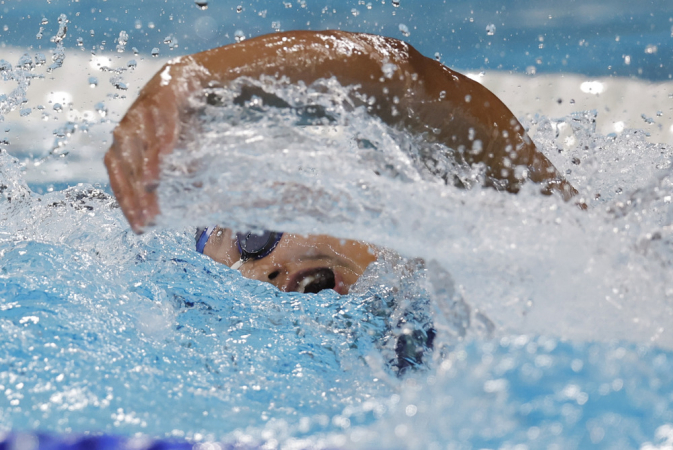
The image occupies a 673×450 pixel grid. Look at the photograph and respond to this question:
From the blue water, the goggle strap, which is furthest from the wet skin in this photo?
the blue water

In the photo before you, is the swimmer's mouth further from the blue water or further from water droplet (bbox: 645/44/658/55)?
water droplet (bbox: 645/44/658/55)

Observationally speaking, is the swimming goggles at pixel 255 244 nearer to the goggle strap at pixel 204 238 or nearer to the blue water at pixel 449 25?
the goggle strap at pixel 204 238

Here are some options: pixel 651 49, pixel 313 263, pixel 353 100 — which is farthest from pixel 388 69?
pixel 651 49

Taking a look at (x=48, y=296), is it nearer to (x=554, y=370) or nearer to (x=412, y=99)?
(x=412, y=99)

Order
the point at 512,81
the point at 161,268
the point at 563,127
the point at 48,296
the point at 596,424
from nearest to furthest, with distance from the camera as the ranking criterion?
the point at 596,424, the point at 48,296, the point at 161,268, the point at 563,127, the point at 512,81

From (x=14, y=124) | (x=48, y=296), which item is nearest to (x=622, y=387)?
(x=48, y=296)

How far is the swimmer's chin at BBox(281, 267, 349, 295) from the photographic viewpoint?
49.3 inches

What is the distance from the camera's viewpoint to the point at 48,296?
90cm

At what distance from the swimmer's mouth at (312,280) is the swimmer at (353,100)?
0.49 metres

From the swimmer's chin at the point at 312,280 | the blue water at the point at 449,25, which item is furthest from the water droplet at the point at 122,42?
the swimmer's chin at the point at 312,280

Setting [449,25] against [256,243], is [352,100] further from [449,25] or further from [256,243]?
[449,25]

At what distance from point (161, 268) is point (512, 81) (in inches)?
94.8

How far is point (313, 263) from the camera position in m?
1.27

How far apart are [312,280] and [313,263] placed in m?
0.03
